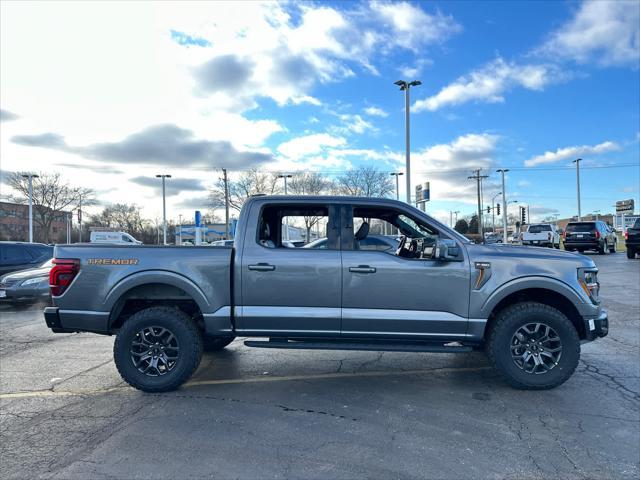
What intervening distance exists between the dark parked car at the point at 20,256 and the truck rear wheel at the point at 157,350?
8.90 metres

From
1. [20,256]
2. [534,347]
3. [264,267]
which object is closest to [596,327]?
[534,347]

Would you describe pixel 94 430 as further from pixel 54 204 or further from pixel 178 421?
pixel 54 204

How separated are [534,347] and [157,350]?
12.6 feet

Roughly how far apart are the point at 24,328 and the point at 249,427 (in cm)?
658

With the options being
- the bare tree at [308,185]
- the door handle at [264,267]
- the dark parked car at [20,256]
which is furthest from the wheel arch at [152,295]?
the bare tree at [308,185]

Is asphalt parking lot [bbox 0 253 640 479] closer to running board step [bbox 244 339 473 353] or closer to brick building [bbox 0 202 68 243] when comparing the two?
running board step [bbox 244 339 473 353]

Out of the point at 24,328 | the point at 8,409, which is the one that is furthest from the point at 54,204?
the point at 8,409

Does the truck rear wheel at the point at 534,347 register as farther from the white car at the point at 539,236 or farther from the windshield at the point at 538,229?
the windshield at the point at 538,229

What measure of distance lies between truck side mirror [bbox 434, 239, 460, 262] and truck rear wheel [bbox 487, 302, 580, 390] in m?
0.83

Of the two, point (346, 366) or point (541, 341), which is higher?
point (541, 341)

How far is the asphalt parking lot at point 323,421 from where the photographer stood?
117 inches

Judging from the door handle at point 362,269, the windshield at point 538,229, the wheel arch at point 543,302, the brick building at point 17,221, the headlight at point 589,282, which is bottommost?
the wheel arch at point 543,302

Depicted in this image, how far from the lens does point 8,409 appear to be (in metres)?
4.01

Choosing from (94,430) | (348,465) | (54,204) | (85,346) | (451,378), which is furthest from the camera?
(54,204)
